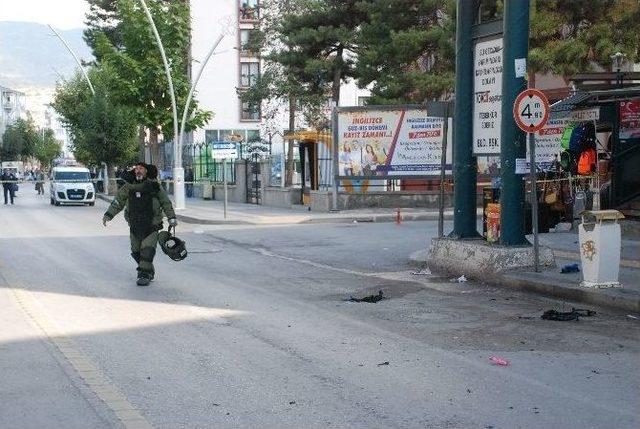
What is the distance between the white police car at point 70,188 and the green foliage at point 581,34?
22.1 m

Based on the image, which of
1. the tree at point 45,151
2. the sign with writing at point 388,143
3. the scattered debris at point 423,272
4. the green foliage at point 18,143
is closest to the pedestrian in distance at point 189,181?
the sign with writing at point 388,143

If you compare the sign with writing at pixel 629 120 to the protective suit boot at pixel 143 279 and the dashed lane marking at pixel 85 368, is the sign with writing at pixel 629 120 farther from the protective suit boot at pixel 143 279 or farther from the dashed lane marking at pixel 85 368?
the dashed lane marking at pixel 85 368

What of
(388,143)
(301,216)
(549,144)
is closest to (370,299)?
(549,144)

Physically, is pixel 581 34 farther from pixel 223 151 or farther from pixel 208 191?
pixel 208 191

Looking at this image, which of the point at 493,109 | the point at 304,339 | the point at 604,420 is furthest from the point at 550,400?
the point at 493,109

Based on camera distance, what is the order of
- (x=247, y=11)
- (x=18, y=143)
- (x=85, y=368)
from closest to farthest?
(x=85, y=368), (x=247, y=11), (x=18, y=143)

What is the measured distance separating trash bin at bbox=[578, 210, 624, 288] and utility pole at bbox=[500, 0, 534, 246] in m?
1.93

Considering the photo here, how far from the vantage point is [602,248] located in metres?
11.1

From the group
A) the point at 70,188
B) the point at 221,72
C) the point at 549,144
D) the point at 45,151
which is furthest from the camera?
the point at 45,151

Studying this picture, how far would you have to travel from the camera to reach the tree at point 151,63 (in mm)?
38031

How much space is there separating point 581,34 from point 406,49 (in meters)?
6.66

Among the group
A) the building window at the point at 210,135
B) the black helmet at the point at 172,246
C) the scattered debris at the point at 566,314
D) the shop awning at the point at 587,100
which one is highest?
the building window at the point at 210,135

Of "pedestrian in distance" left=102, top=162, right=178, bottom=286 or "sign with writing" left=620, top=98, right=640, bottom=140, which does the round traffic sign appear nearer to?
"pedestrian in distance" left=102, top=162, right=178, bottom=286

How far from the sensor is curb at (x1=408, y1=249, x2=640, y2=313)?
10297 millimetres
